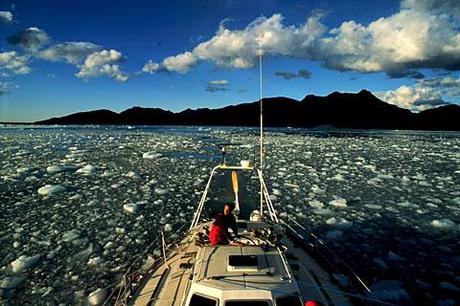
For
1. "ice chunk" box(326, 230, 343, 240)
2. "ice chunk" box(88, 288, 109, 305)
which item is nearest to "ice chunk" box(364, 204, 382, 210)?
"ice chunk" box(326, 230, 343, 240)

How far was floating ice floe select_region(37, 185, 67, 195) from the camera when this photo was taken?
16109mm

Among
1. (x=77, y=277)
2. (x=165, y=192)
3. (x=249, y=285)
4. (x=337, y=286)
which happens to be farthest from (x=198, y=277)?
(x=165, y=192)

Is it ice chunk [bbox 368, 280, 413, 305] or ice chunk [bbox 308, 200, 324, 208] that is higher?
ice chunk [bbox 308, 200, 324, 208]

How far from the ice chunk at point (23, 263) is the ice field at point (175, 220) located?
0.02m

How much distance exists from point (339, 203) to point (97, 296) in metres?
10.3

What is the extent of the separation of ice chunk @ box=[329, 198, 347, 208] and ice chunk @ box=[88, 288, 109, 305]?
9924 millimetres

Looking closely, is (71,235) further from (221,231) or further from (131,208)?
(221,231)

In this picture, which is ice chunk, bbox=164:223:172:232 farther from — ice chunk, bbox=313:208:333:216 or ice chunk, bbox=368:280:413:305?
ice chunk, bbox=368:280:413:305

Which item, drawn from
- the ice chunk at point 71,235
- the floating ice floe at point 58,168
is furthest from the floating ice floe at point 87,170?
the ice chunk at point 71,235

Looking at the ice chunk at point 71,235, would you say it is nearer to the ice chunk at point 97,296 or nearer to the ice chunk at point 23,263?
the ice chunk at point 23,263

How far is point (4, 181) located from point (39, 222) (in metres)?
8.17

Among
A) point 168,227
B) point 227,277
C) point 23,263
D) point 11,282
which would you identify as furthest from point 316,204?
point 11,282

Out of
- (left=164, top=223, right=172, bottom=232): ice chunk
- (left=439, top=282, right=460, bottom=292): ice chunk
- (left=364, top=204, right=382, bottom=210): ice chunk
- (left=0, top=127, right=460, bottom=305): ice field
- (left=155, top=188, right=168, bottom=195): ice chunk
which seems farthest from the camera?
(left=155, top=188, right=168, bottom=195): ice chunk

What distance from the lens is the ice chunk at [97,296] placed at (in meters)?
7.43
